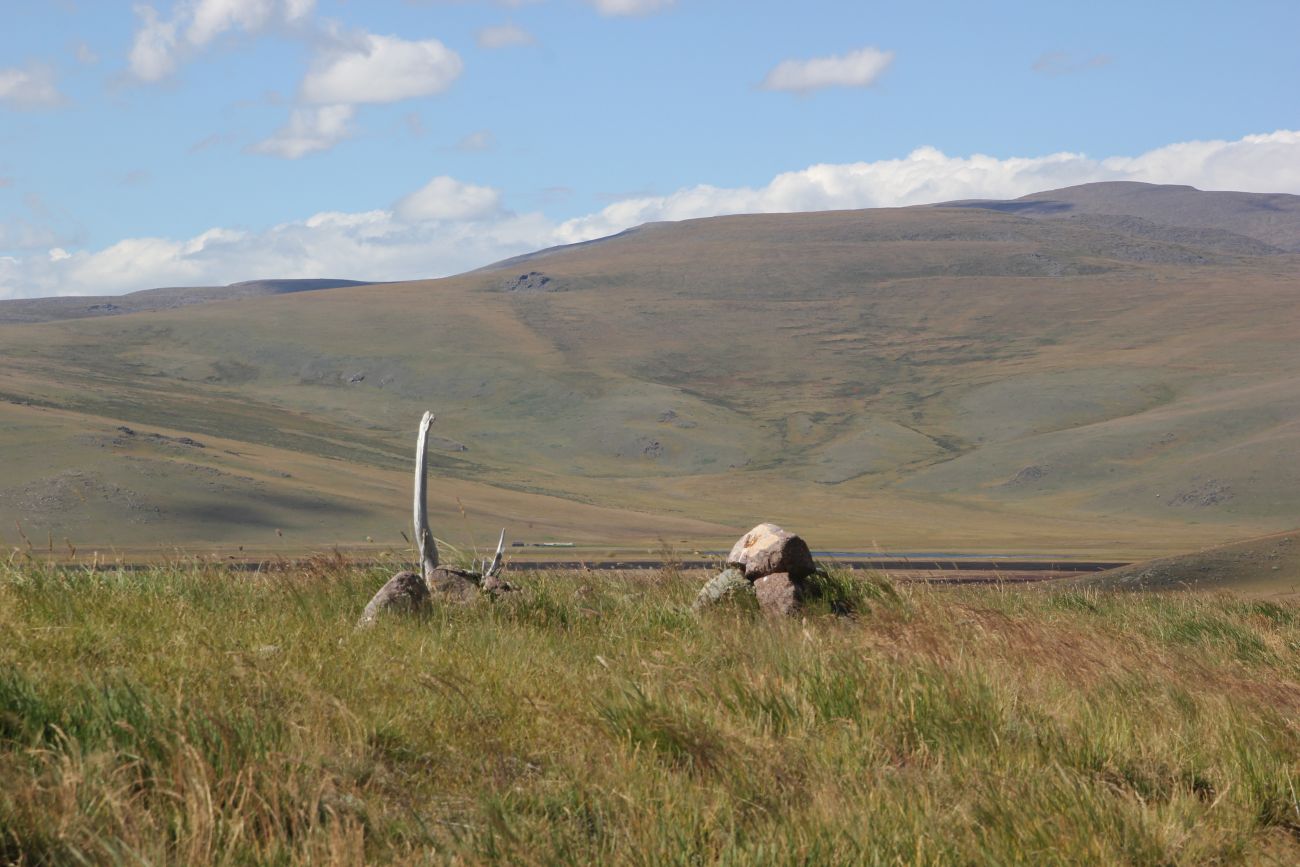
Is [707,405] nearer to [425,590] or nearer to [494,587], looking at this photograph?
[494,587]

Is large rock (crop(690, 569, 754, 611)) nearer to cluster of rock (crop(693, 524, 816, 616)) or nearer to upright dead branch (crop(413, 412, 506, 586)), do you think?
cluster of rock (crop(693, 524, 816, 616))

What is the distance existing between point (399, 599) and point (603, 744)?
9.12ft

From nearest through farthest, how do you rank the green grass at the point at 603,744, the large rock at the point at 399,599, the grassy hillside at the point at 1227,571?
the green grass at the point at 603,744 < the large rock at the point at 399,599 < the grassy hillside at the point at 1227,571

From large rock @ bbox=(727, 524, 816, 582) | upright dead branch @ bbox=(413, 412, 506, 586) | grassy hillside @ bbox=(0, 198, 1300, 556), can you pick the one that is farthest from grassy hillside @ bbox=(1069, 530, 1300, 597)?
grassy hillside @ bbox=(0, 198, 1300, 556)

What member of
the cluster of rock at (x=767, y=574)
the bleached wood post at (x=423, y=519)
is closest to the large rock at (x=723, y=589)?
the cluster of rock at (x=767, y=574)

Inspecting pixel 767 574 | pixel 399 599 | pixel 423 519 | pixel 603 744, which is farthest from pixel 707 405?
pixel 603 744

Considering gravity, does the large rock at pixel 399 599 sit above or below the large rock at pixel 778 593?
above

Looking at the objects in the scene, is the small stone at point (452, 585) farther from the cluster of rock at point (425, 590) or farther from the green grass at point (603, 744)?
the green grass at point (603, 744)

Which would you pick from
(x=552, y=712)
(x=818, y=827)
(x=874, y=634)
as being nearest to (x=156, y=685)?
(x=552, y=712)

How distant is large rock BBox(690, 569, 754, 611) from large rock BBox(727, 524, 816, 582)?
5.7 inches

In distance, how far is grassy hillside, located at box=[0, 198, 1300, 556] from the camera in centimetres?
6047

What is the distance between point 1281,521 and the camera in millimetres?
71875

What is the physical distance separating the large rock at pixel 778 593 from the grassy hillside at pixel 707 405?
4276 centimetres

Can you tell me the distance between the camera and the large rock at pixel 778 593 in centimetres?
803
